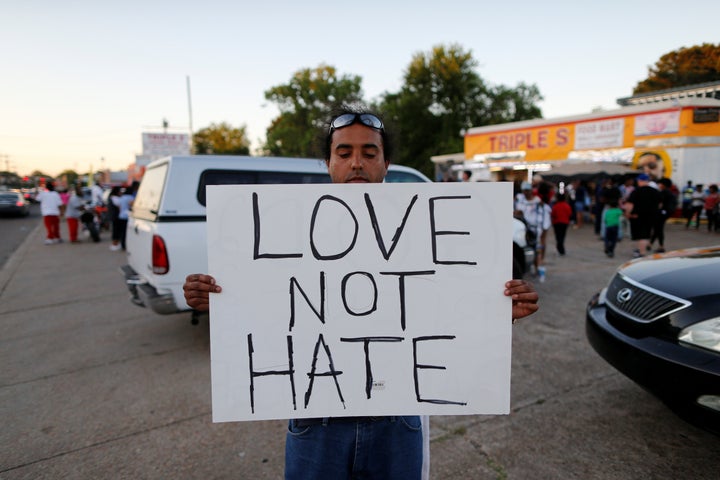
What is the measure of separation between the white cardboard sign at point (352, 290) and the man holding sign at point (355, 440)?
59 mm

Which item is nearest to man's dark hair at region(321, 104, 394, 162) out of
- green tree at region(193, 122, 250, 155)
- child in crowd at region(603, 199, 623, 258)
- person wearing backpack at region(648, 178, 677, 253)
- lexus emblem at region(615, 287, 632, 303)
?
Result: lexus emblem at region(615, 287, 632, 303)

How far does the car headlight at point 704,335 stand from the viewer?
2.21 metres

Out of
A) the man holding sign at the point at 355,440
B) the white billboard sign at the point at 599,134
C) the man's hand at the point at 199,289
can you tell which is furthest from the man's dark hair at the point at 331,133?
the white billboard sign at the point at 599,134

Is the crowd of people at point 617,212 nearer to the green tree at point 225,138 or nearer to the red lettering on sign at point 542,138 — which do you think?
the red lettering on sign at point 542,138

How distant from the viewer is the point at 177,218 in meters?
3.98

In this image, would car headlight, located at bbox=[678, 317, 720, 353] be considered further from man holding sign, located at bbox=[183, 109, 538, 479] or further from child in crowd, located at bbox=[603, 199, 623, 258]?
child in crowd, located at bbox=[603, 199, 623, 258]

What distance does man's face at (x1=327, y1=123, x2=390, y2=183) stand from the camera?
4.88 ft

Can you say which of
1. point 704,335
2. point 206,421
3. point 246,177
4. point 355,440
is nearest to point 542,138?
point 246,177

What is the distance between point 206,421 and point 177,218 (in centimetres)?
192

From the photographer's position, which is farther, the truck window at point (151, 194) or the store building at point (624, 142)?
the store building at point (624, 142)

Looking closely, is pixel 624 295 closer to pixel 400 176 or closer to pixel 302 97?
pixel 400 176

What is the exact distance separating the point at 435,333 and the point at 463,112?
38.8 meters

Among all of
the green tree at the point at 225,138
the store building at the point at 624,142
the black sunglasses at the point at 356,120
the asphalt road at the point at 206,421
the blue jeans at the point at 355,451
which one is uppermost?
the green tree at the point at 225,138

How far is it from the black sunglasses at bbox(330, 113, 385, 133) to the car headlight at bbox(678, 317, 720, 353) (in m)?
2.10
